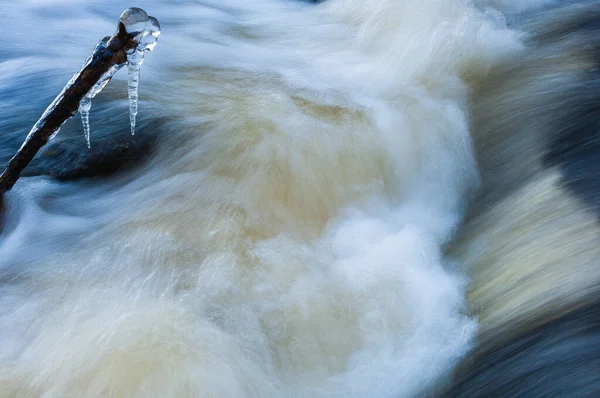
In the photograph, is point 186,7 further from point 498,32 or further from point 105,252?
point 105,252

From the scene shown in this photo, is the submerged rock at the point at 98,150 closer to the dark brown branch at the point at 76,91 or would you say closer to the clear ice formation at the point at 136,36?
the dark brown branch at the point at 76,91

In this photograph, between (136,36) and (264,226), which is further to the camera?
(264,226)

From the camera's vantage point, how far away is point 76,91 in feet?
9.65

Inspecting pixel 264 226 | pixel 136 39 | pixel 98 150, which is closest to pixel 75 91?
pixel 136 39

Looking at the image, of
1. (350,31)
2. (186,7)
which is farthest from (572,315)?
(186,7)

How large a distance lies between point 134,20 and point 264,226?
3.95ft

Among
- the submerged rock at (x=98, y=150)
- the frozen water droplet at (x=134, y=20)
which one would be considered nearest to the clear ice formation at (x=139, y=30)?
the frozen water droplet at (x=134, y=20)

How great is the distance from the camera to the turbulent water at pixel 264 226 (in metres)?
2.74

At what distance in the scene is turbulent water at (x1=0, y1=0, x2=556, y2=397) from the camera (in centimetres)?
274

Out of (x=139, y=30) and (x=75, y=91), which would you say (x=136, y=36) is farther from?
(x=75, y=91)

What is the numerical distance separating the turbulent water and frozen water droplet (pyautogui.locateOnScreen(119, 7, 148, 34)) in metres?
1.05

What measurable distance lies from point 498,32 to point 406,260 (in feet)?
7.89

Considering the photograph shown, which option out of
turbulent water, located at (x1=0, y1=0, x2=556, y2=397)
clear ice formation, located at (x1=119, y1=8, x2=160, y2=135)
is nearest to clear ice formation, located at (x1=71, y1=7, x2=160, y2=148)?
clear ice formation, located at (x1=119, y1=8, x2=160, y2=135)

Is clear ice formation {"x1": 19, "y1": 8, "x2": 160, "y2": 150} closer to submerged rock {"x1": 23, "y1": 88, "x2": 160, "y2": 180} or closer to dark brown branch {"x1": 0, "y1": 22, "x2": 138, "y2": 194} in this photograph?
dark brown branch {"x1": 0, "y1": 22, "x2": 138, "y2": 194}
